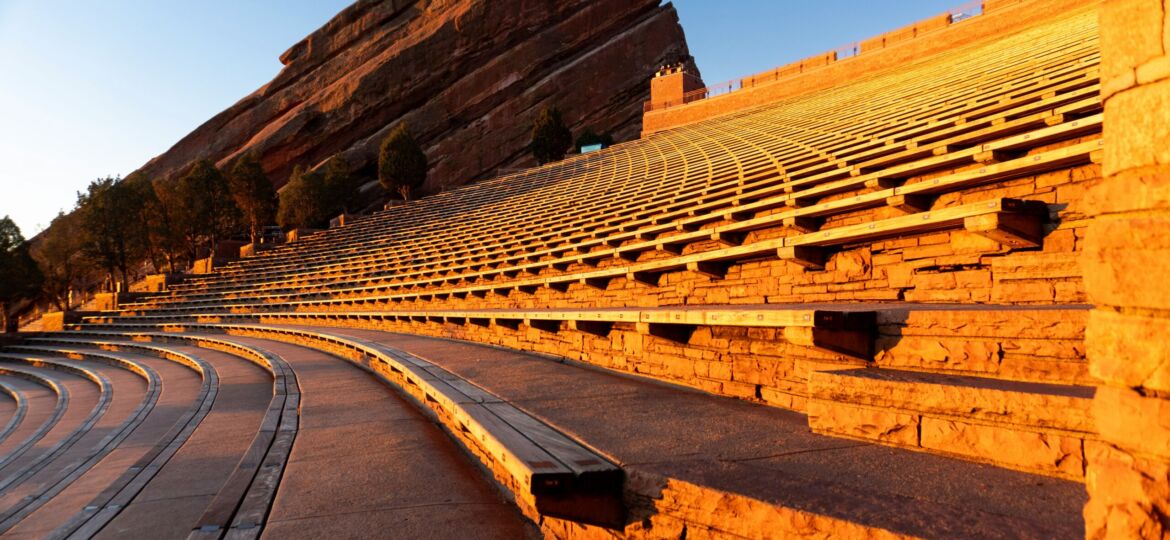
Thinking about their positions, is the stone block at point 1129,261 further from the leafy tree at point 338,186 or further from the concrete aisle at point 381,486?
the leafy tree at point 338,186

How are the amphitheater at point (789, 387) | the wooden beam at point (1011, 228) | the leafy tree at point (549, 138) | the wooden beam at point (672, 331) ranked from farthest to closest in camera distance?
the leafy tree at point (549, 138), the wooden beam at point (672, 331), the wooden beam at point (1011, 228), the amphitheater at point (789, 387)

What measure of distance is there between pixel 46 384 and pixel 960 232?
820 inches

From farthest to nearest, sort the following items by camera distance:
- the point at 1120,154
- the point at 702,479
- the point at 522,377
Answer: the point at 522,377, the point at 702,479, the point at 1120,154

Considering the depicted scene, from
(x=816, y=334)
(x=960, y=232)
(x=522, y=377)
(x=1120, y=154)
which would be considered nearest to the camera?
(x=1120, y=154)

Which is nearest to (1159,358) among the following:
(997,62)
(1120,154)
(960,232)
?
(1120,154)

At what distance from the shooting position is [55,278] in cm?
3778

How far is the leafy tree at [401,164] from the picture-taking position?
37.9 metres

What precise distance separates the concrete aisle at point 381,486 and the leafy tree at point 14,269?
126 ft

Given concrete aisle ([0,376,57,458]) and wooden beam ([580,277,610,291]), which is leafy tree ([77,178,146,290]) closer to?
concrete aisle ([0,376,57,458])

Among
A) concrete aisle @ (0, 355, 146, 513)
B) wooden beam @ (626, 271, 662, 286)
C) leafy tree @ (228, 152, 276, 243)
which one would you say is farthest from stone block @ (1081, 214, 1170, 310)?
leafy tree @ (228, 152, 276, 243)

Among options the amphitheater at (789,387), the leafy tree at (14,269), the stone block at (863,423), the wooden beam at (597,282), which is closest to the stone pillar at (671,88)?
the amphitheater at (789,387)

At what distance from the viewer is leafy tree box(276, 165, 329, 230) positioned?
3644 centimetres

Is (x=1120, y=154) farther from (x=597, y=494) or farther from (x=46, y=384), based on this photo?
(x=46, y=384)

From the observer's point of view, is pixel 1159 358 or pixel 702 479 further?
pixel 702 479
